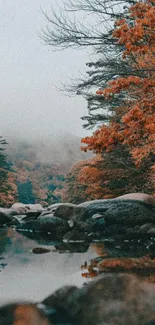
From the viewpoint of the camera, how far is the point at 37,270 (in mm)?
5188

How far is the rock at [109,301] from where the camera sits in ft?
10.2

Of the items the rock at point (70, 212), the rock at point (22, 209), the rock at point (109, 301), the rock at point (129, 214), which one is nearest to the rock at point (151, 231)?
the rock at point (129, 214)

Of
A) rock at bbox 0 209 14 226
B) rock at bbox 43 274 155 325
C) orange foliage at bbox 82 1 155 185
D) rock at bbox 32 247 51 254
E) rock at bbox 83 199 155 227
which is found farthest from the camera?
rock at bbox 0 209 14 226

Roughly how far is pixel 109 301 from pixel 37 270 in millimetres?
1959

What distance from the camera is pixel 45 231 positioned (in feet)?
36.4

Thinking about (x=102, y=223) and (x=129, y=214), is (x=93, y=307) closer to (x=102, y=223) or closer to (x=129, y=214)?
(x=102, y=223)

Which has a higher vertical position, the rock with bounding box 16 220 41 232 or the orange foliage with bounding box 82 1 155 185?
the orange foliage with bounding box 82 1 155 185

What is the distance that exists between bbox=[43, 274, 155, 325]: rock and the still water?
0.25 metres

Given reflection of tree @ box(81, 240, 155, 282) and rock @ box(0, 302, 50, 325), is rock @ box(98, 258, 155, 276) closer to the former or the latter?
reflection of tree @ box(81, 240, 155, 282)

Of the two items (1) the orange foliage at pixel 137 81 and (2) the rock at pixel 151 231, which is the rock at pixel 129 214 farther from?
(1) the orange foliage at pixel 137 81

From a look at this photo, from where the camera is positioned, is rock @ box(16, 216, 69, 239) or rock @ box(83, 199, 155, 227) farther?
rock @ box(83, 199, 155, 227)

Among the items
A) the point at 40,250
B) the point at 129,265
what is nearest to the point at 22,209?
the point at 40,250

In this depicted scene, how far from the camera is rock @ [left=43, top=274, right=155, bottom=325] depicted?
3.10 meters

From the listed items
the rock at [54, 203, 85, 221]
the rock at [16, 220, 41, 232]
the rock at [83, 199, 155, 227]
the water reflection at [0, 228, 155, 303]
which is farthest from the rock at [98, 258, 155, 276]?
the rock at [54, 203, 85, 221]
